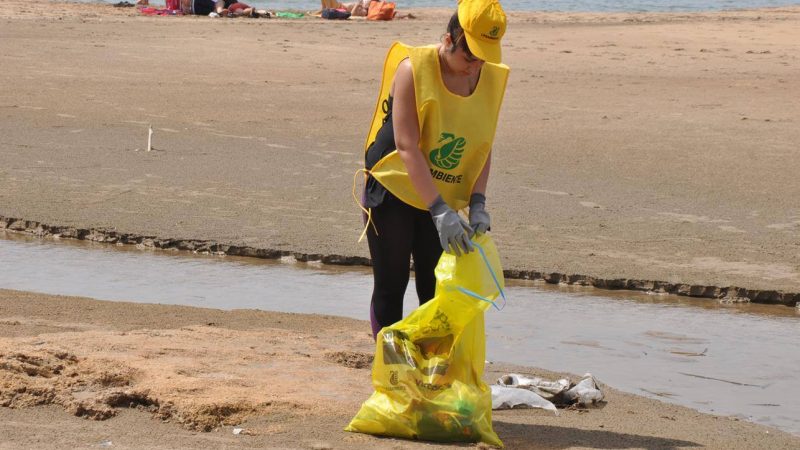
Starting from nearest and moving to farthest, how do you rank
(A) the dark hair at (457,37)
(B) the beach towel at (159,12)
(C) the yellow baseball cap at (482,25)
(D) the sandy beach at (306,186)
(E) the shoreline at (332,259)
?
1. (C) the yellow baseball cap at (482,25)
2. (A) the dark hair at (457,37)
3. (D) the sandy beach at (306,186)
4. (E) the shoreline at (332,259)
5. (B) the beach towel at (159,12)

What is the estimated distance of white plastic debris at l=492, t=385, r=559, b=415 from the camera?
4906mm

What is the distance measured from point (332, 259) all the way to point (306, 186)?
2118 mm

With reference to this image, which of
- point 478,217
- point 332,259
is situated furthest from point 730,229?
point 478,217

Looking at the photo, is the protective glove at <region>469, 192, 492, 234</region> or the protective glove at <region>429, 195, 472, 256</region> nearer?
the protective glove at <region>429, 195, 472, 256</region>

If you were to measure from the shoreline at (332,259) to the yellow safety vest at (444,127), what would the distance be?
130 inches

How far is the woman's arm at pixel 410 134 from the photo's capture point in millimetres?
4195

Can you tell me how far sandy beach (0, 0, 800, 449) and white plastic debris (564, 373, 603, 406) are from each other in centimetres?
7

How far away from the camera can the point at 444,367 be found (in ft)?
14.1

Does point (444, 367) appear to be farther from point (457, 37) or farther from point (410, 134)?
point (457, 37)

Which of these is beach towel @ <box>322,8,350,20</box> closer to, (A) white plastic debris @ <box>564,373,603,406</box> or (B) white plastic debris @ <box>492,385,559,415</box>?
(A) white plastic debris @ <box>564,373,603,406</box>

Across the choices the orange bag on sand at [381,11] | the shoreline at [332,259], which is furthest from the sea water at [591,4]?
the shoreline at [332,259]

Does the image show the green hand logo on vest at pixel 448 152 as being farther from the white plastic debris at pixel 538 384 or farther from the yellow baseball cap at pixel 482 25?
the white plastic debris at pixel 538 384

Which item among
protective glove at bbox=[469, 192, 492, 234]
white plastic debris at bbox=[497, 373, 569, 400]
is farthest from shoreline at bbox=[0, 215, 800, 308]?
protective glove at bbox=[469, 192, 492, 234]

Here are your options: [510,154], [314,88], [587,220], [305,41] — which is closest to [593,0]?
[305,41]
